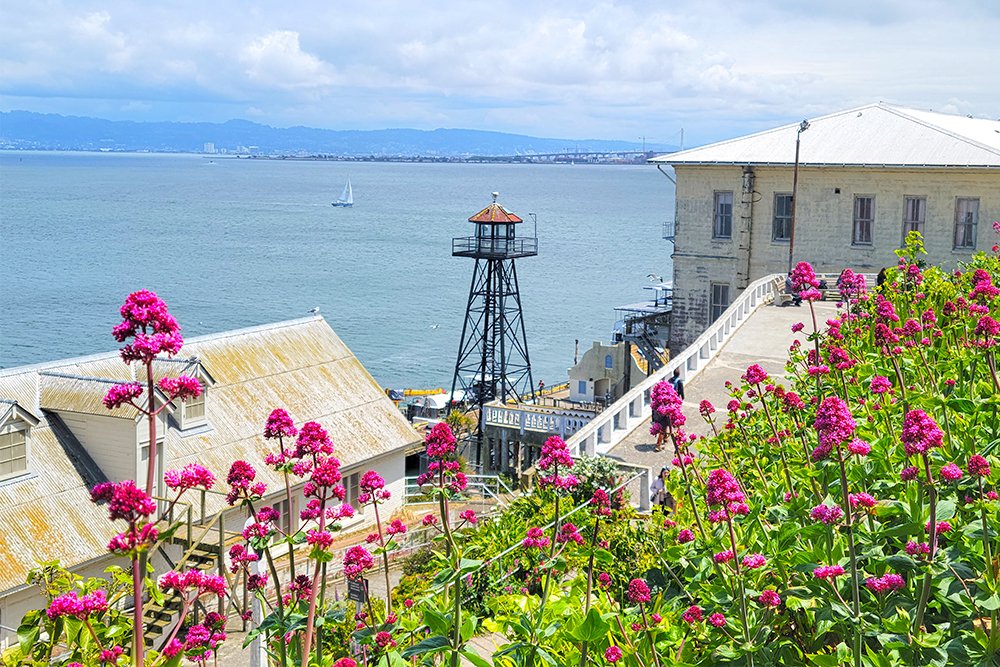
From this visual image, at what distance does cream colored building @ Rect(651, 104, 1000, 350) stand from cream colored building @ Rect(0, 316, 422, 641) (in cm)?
1640

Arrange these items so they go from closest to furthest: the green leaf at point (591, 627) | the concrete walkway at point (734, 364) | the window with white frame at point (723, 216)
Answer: the green leaf at point (591, 627), the concrete walkway at point (734, 364), the window with white frame at point (723, 216)

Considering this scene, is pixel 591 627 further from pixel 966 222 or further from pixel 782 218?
pixel 782 218

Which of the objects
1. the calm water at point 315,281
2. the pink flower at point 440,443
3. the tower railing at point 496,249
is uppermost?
the pink flower at point 440,443

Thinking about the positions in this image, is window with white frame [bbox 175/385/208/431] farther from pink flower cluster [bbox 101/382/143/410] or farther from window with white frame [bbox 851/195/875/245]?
window with white frame [bbox 851/195/875/245]

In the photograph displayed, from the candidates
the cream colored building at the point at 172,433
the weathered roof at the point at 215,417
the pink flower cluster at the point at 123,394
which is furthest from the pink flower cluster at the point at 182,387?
the weathered roof at the point at 215,417

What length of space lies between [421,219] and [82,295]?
105m

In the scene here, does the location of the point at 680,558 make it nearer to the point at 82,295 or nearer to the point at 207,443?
the point at 207,443

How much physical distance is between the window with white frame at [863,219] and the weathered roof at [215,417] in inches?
743

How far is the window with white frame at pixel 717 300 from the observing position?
43.6 meters

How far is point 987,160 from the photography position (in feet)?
125

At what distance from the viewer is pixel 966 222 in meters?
38.9

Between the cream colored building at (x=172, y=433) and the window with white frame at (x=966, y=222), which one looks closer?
the cream colored building at (x=172, y=433)

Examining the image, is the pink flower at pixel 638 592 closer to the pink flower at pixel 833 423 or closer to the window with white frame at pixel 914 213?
the pink flower at pixel 833 423

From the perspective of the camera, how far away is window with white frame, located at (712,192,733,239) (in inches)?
1687
